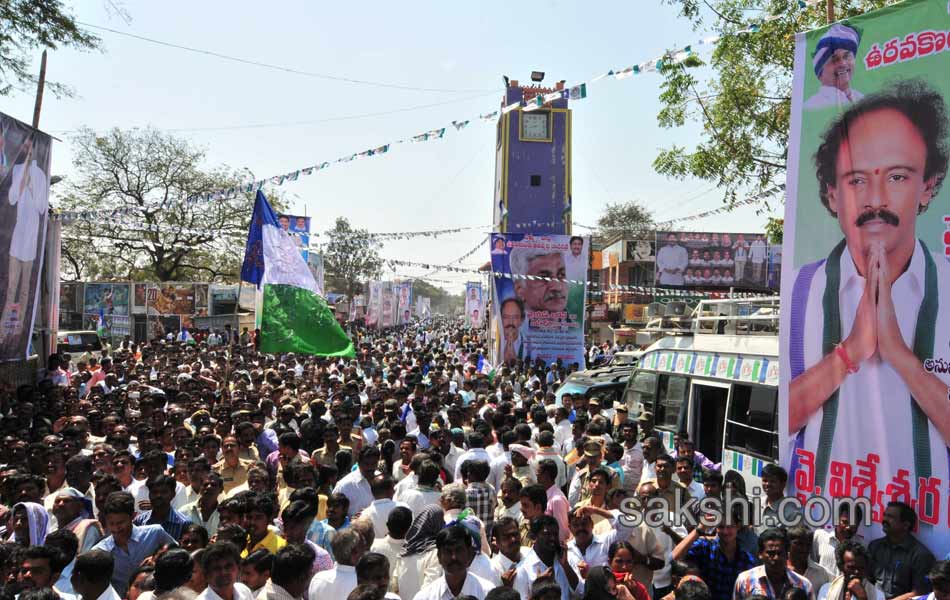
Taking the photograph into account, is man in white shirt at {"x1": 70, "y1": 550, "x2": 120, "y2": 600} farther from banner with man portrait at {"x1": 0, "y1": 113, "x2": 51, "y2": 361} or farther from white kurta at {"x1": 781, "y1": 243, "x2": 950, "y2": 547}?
banner with man portrait at {"x1": 0, "y1": 113, "x2": 51, "y2": 361}

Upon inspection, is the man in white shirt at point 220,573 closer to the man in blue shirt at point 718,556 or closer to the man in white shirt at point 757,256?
the man in blue shirt at point 718,556

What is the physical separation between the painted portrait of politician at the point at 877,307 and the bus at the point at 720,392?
2226mm

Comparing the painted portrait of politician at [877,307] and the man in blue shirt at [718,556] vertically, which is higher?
the painted portrait of politician at [877,307]

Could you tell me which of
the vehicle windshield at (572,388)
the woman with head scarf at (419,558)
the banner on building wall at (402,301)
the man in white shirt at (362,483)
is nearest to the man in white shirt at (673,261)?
the banner on building wall at (402,301)

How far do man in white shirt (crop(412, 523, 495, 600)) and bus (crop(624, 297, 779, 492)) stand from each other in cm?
420

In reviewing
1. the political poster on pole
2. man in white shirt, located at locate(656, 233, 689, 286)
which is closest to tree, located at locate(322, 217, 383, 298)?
the political poster on pole

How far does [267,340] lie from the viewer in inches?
406

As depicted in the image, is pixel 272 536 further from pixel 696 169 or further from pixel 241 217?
pixel 241 217

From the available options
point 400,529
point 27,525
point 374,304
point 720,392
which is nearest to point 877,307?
point 400,529

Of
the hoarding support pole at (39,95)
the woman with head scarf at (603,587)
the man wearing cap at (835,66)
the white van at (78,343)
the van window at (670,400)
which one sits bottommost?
the white van at (78,343)

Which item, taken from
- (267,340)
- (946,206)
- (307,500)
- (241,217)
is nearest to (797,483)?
(946,206)

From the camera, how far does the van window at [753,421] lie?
7.40 metres

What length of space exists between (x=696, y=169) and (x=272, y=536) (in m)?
10.7

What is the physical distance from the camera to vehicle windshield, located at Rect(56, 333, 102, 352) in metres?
24.9
